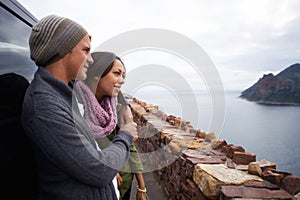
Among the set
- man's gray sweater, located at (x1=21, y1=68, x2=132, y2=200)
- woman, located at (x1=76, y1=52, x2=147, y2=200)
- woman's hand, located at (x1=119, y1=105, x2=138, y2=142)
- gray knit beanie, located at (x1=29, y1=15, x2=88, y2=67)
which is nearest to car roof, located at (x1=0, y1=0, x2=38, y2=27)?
gray knit beanie, located at (x1=29, y1=15, x2=88, y2=67)

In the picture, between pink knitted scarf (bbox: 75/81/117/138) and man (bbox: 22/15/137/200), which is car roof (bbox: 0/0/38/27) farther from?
pink knitted scarf (bbox: 75/81/117/138)

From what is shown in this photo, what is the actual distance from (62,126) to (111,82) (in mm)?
743

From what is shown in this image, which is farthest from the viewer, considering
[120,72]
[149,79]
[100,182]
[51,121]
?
[149,79]

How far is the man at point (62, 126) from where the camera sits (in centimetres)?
74

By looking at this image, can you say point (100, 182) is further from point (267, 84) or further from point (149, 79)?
point (267, 84)

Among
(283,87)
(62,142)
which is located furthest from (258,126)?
(62,142)

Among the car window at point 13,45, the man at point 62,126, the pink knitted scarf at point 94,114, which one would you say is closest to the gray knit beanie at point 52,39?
the man at point 62,126

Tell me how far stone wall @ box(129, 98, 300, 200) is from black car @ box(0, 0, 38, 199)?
1.24 metres

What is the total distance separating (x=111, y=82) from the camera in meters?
1.46

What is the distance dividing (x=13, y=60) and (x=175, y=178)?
236cm

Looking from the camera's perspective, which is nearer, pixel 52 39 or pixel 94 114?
pixel 52 39

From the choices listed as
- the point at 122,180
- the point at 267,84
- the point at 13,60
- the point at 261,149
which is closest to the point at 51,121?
the point at 13,60

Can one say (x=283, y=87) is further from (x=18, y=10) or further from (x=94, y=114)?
(x=18, y=10)

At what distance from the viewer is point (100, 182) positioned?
841mm
